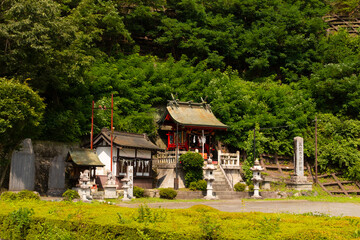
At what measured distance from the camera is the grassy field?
255 inches

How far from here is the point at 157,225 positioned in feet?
23.6

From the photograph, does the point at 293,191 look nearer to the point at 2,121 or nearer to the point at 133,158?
the point at 133,158

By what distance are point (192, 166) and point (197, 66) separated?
14.7 meters

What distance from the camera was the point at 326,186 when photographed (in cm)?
3122

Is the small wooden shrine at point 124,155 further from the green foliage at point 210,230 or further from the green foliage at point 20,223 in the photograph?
the green foliage at point 210,230

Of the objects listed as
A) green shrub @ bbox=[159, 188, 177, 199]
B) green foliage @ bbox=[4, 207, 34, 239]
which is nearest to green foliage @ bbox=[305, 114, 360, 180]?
green shrub @ bbox=[159, 188, 177, 199]

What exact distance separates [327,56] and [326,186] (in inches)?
651

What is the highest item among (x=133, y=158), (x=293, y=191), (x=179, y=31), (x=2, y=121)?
(x=179, y=31)

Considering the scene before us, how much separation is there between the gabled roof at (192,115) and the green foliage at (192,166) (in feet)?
9.53

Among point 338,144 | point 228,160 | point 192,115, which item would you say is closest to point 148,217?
point 228,160

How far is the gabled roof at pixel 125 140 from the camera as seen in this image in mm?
25972

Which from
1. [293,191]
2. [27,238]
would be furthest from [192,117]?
[27,238]

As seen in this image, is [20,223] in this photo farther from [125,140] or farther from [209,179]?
[125,140]

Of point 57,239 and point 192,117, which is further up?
point 192,117
